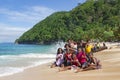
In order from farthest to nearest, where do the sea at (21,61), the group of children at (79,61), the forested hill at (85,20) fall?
the forested hill at (85,20), the sea at (21,61), the group of children at (79,61)

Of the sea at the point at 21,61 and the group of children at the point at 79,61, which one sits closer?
the group of children at the point at 79,61

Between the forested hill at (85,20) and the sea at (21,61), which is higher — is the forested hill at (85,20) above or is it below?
above

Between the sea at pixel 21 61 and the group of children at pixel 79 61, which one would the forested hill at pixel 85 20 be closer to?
the sea at pixel 21 61

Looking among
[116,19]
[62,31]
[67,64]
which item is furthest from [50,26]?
[67,64]

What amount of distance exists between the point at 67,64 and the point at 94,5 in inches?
6028

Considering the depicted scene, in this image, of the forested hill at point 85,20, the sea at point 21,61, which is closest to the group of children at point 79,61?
the sea at point 21,61

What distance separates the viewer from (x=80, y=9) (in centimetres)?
16888

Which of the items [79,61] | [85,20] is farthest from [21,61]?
[85,20]

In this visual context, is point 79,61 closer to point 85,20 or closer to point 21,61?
point 21,61

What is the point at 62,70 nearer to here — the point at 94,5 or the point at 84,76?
the point at 84,76

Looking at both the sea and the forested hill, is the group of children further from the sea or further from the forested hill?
the forested hill

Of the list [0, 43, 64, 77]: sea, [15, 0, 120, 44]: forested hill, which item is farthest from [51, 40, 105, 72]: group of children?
[15, 0, 120, 44]: forested hill

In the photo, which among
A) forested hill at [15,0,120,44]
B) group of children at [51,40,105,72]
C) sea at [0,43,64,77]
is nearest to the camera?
group of children at [51,40,105,72]

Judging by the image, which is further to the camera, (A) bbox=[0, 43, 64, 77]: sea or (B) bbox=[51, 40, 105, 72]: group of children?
(A) bbox=[0, 43, 64, 77]: sea
